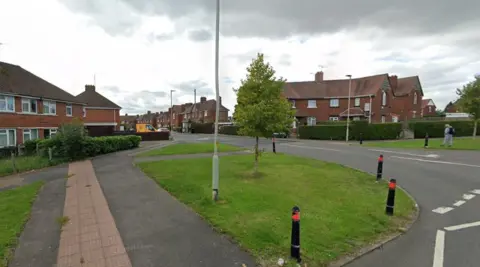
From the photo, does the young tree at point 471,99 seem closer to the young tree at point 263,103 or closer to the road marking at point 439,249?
the young tree at point 263,103

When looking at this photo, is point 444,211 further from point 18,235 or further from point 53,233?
point 18,235

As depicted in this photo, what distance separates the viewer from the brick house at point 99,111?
36.8 m

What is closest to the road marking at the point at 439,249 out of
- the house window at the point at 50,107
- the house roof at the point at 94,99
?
the house window at the point at 50,107

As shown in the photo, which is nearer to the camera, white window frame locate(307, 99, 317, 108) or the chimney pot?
white window frame locate(307, 99, 317, 108)

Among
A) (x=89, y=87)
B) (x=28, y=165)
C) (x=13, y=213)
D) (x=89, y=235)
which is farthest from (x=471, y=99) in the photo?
(x=89, y=87)

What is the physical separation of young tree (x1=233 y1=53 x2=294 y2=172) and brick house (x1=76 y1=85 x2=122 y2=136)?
3202 cm

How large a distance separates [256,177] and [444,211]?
17.5ft

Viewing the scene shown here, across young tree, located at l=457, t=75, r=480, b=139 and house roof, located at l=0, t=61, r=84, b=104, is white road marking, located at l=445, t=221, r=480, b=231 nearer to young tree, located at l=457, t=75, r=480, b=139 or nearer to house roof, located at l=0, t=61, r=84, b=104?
young tree, located at l=457, t=75, r=480, b=139

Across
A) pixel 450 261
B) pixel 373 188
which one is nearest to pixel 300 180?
pixel 373 188

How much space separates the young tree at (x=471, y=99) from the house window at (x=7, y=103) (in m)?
37.7

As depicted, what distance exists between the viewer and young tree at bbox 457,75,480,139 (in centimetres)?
2208

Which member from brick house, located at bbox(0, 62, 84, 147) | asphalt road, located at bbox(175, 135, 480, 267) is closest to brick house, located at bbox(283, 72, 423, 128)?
asphalt road, located at bbox(175, 135, 480, 267)

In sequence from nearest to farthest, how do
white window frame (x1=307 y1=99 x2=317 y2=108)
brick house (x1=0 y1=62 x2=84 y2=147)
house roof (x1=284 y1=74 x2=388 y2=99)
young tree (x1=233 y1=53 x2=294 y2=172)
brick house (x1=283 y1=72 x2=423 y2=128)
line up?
young tree (x1=233 y1=53 x2=294 y2=172) < brick house (x1=0 y1=62 x2=84 y2=147) < brick house (x1=283 y1=72 x2=423 y2=128) < house roof (x1=284 y1=74 x2=388 y2=99) < white window frame (x1=307 y1=99 x2=317 y2=108)

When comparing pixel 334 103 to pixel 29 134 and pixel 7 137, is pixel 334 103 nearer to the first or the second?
pixel 29 134
